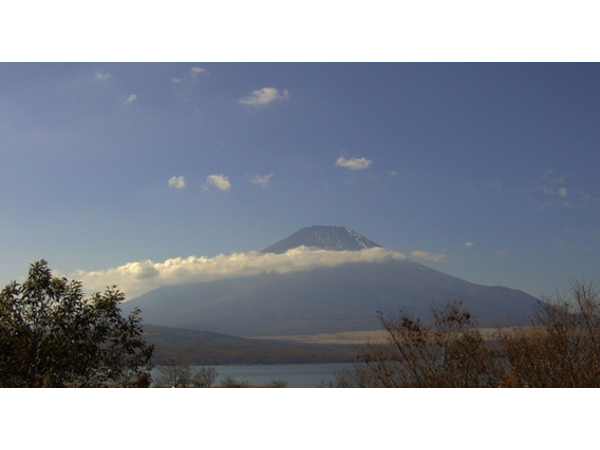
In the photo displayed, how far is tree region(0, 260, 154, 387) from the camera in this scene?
693 centimetres

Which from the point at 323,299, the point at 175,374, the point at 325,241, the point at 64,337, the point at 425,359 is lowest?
the point at 175,374

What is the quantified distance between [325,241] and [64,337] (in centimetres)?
2844

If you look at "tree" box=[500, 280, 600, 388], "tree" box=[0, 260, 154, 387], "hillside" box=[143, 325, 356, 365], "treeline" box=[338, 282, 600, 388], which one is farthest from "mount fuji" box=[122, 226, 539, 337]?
"tree" box=[500, 280, 600, 388]

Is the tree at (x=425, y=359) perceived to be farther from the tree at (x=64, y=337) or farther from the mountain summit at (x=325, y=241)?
the mountain summit at (x=325, y=241)

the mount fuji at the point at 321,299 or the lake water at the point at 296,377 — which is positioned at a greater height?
the mount fuji at the point at 321,299

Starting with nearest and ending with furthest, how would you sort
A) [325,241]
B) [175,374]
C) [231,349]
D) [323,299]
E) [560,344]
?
1. [560,344]
2. [175,374]
3. [231,349]
4. [323,299]
5. [325,241]

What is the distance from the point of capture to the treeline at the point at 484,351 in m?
5.27

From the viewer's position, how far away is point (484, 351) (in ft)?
19.4

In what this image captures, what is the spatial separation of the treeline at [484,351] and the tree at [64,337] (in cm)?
321

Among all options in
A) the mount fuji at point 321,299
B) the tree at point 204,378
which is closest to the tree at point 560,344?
the tree at point 204,378

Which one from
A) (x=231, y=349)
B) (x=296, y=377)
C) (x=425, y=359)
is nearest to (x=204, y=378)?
(x=296, y=377)

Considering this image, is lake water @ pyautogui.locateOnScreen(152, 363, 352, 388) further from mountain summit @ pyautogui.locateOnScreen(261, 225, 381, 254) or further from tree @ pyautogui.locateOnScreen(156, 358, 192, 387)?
mountain summit @ pyautogui.locateOnScreen(261, 225, 381, 254)

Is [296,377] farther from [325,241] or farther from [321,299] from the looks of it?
[325,241]
